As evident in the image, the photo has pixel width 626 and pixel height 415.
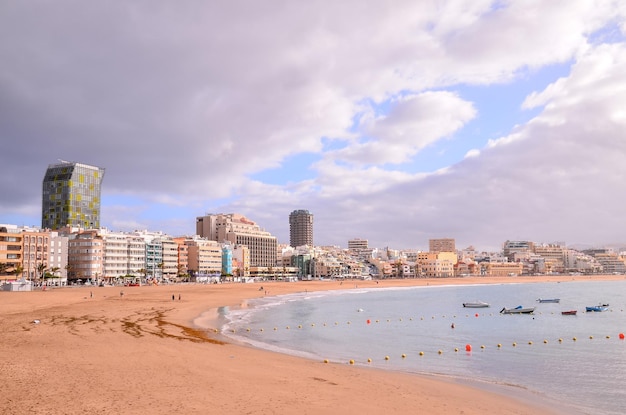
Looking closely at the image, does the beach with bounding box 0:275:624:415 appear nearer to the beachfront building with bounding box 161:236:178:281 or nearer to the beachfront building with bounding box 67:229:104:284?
the beachfront building with bounding box 67:229:104:284

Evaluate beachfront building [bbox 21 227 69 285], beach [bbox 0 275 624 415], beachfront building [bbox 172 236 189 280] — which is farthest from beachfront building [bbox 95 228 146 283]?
beach [bbox 0 275 624 415]

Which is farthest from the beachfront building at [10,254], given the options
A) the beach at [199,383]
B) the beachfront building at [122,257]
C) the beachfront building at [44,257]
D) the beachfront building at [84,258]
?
the beach at [199,383]

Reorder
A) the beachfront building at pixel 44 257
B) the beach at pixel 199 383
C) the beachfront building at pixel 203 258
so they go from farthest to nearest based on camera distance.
Answer: the beachfront building at pixel 203 258
the beachfront building at pixel 44 257
the beach at pixel 199 383

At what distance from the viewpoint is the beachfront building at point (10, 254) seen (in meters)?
107

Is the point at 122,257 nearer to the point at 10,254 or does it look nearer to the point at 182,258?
the point at 182,258

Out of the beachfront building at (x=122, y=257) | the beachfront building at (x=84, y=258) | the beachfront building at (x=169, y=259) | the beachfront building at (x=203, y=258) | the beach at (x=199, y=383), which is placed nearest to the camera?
the beach at (x=199, y=383)

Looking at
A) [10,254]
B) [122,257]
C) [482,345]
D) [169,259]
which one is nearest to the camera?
[482,345]

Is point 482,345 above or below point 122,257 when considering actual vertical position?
below

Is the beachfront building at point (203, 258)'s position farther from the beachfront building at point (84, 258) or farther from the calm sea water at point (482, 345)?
the calm sea water at point (482, 345)

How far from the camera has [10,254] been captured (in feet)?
359

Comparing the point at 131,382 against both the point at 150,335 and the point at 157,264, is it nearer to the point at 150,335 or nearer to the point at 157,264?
the point at 150,335

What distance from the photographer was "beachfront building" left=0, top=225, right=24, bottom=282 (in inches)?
4230

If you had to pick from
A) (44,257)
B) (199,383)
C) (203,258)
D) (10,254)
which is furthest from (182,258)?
(199,383)

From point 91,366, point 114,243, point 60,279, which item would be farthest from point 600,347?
point 114,243
